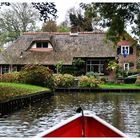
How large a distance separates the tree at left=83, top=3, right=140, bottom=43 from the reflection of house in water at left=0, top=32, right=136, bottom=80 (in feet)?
80.3

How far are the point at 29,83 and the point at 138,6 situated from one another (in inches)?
506

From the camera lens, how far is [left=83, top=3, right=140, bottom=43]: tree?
20359 millimetres

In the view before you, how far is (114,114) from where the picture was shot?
724 inches

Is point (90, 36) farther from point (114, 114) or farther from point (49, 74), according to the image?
point (114, 114)

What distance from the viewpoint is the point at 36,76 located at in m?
31.2

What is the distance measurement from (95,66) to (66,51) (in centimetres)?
319

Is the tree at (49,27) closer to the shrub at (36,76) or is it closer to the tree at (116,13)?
the shrub at (36,76)

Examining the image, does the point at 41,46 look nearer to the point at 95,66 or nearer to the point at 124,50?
the point at 95,66

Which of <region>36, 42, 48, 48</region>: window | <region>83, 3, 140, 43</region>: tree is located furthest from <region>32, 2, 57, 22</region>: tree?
<region>36, 42, 48, 48</region>: window

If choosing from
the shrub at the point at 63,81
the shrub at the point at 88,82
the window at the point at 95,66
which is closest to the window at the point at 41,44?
the window at the point at 95,66

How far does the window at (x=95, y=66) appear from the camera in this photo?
152ft

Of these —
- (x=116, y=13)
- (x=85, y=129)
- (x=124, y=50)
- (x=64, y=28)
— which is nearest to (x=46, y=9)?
(x=116, y=13)

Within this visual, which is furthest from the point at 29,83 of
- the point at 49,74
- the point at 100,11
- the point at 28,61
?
the point at 28,61

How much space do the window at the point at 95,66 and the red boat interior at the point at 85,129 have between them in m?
37.8
